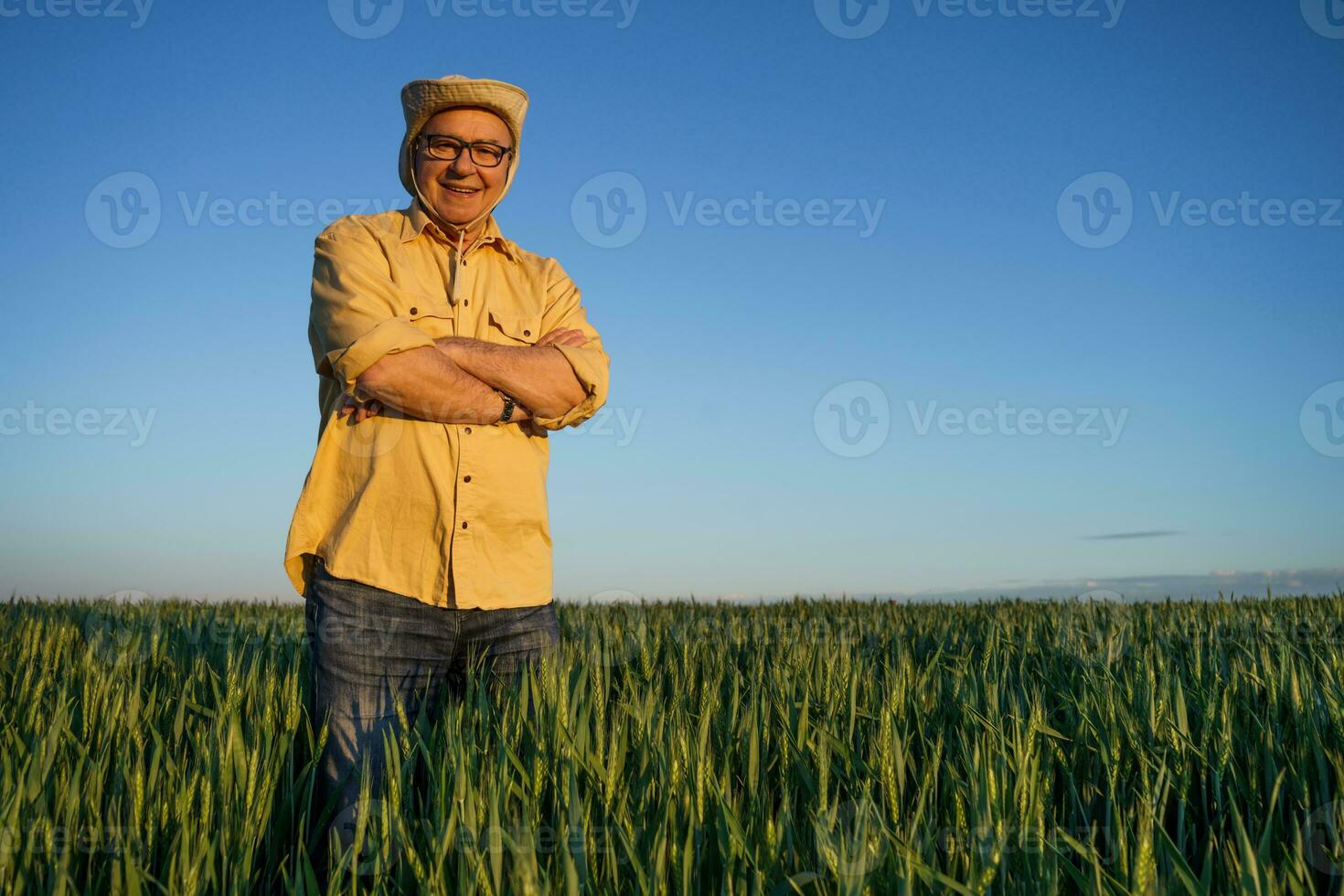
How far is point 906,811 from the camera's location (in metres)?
2.58

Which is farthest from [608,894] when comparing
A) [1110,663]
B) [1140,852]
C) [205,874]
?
[1110,663]

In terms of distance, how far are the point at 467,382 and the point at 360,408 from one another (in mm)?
352

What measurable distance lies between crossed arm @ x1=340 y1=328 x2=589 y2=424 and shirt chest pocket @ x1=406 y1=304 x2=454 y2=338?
0.16 meters

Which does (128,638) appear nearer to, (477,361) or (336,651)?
(336,651)

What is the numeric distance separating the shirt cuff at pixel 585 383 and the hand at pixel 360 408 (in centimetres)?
50

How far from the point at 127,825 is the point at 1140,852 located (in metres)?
2.28

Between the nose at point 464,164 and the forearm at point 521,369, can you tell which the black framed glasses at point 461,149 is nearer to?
the nose at point 464,164

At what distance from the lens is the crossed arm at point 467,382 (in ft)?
9.43

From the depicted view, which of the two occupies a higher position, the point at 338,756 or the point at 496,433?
the point at 496,433

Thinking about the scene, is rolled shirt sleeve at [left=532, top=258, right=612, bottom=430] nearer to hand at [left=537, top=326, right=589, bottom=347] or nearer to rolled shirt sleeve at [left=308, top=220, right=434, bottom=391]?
hand at [left=537, top=326, right=589, bottom=347]

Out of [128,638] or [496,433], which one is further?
[128,638]
